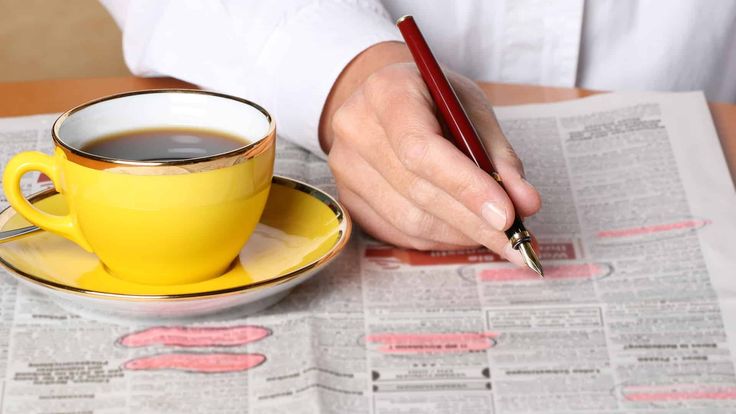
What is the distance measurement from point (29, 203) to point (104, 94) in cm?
28

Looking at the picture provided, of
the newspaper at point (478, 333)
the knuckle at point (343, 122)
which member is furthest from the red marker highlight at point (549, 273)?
the knuckle at point (343, 122)

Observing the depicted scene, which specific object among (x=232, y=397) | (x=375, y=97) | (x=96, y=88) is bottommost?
(x=232, y=397)

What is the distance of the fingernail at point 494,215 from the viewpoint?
1.73 ft

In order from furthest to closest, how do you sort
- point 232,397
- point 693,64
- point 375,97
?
point 693,64
point 375,97
point 232,397

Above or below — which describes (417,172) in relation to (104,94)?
below

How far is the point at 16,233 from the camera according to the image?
56 cm

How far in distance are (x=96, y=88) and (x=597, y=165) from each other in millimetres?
431

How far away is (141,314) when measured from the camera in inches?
20.7

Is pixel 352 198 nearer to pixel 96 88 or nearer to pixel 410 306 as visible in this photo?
pixel 410 306

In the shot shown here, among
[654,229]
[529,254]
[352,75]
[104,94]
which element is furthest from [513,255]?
→ [104,94]

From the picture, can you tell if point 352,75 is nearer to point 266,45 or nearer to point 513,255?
point 266,45

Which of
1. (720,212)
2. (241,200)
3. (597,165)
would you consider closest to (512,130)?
(597,165)

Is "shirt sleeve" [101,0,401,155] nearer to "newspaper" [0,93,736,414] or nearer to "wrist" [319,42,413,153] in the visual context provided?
"wrist" [319,42,413,153]

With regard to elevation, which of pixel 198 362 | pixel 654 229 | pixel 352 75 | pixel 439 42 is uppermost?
pixel 439 42
